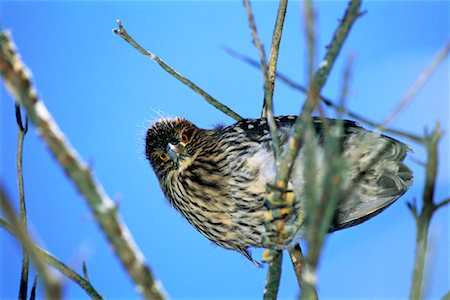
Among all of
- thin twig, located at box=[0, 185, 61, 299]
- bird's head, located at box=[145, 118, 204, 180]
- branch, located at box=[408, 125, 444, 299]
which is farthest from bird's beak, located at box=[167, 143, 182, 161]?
thin twig, located at box=[0, 185, 61, 299]

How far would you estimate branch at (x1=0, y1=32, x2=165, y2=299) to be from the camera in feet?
3.29

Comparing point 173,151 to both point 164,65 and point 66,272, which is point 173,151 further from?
point 66,272

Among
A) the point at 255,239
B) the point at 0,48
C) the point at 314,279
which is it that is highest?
the point at 255,239

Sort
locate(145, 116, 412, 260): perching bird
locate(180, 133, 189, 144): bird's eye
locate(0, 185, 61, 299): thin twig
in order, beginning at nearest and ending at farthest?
1. locate(0, 185, 61, 299): thin twig
2. locate(145, 116, 412, 260): perching bird
3. locate(180, 133, 189, 144): bird's eye

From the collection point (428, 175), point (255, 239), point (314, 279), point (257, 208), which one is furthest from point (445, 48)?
point (255, 239)

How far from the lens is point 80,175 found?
3.32 ft

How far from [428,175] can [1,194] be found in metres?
0.79

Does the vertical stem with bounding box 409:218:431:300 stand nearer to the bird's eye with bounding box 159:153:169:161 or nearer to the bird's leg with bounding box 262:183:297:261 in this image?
the bird's leg with bounding box 262:183:297:261

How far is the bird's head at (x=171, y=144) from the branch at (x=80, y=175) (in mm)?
2490

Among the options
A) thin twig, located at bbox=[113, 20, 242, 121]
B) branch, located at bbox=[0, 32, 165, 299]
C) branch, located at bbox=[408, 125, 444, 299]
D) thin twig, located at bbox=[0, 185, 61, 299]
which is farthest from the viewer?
thin twig, located at bbox=[113, 20, 242, 121]

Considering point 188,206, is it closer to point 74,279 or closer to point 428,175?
point 74,279

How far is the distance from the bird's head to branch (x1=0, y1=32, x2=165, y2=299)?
2.49m

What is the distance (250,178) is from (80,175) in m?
2.04

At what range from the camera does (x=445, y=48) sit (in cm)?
107
